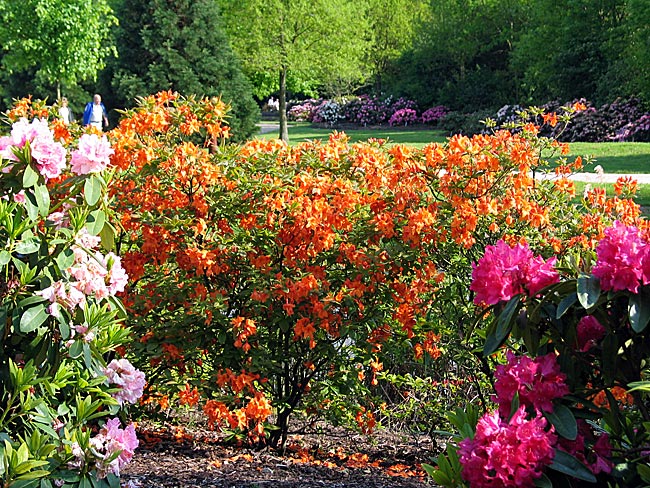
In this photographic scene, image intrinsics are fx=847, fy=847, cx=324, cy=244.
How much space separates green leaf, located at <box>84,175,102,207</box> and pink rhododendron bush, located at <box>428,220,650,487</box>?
3.66 feet

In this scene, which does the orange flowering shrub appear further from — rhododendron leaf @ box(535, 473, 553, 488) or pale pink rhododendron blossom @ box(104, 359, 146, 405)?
rhododendron leaf @ box(535, 473, 553, 488)

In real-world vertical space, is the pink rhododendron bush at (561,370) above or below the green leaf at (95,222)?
below

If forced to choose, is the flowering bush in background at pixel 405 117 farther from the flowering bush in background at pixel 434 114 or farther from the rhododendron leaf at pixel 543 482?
the rhododendron leaf at pixel 543 482

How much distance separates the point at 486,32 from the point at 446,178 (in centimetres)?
2843

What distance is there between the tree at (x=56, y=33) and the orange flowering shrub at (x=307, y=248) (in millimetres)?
16777

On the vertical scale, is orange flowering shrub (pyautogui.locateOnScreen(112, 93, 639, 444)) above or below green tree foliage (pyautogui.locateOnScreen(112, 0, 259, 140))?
below

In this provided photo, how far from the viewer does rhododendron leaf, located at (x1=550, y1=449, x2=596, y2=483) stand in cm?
186

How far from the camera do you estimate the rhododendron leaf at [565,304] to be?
193cm

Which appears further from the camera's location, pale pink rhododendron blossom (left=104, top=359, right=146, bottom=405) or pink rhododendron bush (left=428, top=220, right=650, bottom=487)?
pale pink rhododendron blossom (left=104, top=359, right=146, bottom=405)

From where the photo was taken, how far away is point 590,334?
2.14 meters

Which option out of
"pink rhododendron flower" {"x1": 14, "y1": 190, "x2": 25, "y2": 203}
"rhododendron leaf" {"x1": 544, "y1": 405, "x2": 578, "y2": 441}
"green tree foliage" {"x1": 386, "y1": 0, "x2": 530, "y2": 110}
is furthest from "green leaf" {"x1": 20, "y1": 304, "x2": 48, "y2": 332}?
"green tree foliage" {"x1": 386, "y1": 0, "x2": 530, "y2": 110}

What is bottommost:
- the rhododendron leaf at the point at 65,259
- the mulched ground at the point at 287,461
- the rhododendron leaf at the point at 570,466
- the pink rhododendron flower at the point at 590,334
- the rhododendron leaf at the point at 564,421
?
the mulched ground at the point at 287,461

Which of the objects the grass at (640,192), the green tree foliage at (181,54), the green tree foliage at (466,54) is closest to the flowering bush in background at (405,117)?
the green tree foliage at (466,54)

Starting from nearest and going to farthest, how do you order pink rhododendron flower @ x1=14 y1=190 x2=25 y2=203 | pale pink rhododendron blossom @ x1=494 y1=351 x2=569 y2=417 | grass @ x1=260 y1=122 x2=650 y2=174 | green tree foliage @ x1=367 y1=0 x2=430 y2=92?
pale pink rhododendron blossom @ x1=494 y1=351 x2=569 y2=417 < pink rhododendron flower @ x1=14 y1=190 x2=25 y2=203 < grass @ x1=260 y1=122 x2=650 y2=174 < green tree foliage @ x1=367 y1=0 x2=430 y2=92
